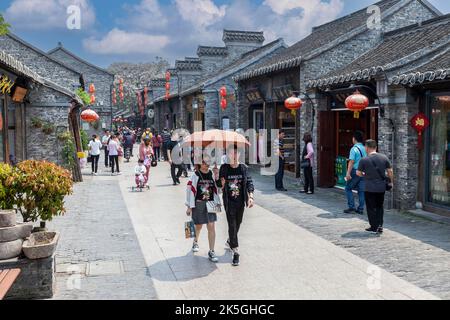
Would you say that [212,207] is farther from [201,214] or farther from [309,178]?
[309,178]

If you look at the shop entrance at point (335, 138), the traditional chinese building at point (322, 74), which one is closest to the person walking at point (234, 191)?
the traditional chinese building at point (322, 74)

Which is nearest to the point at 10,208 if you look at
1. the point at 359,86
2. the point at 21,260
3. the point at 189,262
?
the point at 21,260

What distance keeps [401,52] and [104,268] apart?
29.6ft

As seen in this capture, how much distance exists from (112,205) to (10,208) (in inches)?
229

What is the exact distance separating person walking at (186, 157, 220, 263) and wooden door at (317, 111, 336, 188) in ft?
25.0

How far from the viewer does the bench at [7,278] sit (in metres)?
4.73

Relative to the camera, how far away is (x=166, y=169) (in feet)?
67.9

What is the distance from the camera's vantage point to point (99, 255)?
7.36 metres

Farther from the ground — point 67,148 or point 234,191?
point 67,148

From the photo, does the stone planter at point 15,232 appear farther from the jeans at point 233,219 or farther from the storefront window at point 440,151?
the storefront window at point 440,151

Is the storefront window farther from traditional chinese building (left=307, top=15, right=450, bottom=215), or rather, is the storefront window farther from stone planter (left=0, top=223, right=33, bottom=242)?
stone planter (left=0, top=223, right=33, bottom=242)

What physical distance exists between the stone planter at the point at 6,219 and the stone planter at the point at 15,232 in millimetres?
69

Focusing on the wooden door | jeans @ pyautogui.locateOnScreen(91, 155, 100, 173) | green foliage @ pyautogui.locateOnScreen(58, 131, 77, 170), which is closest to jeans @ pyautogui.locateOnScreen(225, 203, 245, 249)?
the wooden door

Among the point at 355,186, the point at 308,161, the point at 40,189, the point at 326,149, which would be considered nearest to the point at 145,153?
the point at 308,161
